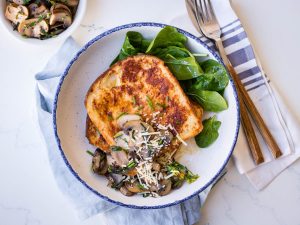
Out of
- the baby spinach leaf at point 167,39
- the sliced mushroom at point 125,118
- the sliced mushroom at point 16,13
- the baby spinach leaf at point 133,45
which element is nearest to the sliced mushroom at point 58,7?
the sliced mushroom at point 16,13

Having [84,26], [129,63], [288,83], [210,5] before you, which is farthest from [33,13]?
[288,83]

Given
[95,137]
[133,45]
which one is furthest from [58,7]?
[95,137]

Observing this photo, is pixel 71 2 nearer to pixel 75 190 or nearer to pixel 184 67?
pixel 184 67

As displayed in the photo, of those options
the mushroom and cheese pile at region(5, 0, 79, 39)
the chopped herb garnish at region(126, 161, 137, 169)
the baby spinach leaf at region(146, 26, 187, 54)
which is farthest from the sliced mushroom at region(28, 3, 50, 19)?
the chopped herb garnish at region(126, 161, 137, 169)

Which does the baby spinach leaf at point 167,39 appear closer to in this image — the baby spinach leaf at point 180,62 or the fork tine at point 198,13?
the baby spinach leaf at point 180,62

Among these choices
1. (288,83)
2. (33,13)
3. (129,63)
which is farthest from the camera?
(288,83)

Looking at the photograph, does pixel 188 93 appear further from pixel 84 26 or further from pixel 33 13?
pixel 33 13

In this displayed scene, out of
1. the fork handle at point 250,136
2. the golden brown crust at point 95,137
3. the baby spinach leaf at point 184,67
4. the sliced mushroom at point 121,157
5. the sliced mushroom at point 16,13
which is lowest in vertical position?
the fork handle at point 250,136
